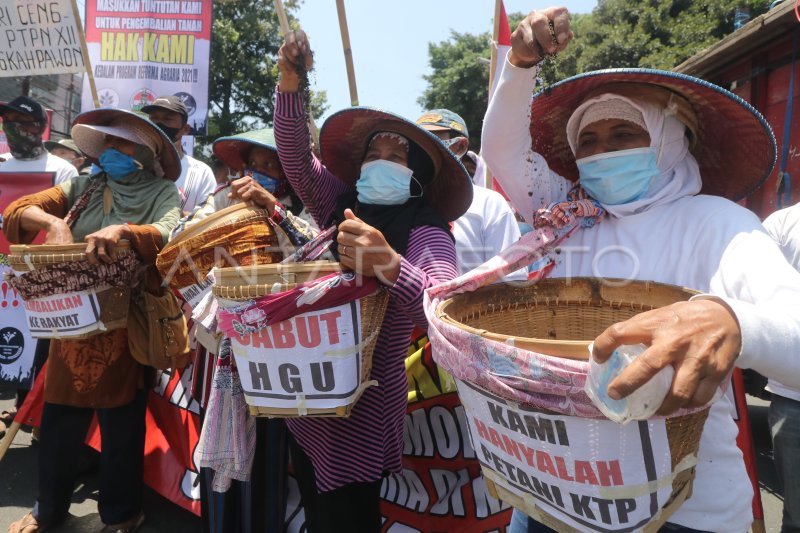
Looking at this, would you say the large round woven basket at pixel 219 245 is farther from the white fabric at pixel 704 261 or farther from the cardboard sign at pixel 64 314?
the white fabric at pixel 704 261

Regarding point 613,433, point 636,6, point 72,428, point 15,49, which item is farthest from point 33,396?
point 636,6

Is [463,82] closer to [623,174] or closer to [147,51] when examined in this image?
[147,51]

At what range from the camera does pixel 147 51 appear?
599cm

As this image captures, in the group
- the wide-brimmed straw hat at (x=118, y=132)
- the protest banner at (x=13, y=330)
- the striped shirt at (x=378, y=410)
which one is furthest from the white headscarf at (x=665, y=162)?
the protest banner at (x=13, y=330)

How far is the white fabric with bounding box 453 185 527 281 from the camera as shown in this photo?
290cm

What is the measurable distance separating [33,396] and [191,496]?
1383 mm

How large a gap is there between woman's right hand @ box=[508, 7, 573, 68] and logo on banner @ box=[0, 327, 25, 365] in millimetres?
4678

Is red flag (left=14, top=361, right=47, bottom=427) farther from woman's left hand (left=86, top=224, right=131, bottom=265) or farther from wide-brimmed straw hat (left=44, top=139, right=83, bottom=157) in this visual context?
wide-brimmed straw hat (left=44, top=139, right=83, bottom=157)

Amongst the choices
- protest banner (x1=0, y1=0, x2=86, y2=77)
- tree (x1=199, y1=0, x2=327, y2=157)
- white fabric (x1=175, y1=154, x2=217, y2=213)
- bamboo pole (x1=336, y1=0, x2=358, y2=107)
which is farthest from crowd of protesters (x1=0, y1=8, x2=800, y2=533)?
tree (x1=199, y1=0, x2=327, y2=157)

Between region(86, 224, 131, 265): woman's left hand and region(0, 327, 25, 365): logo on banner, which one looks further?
region(0, 327, 25, 365): logo on banner

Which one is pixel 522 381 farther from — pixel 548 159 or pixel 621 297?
pixel 548 159

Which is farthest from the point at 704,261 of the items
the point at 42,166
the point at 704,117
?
the point at 42,166

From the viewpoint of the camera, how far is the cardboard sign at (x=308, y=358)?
1.48 meters

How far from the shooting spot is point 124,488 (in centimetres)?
273
